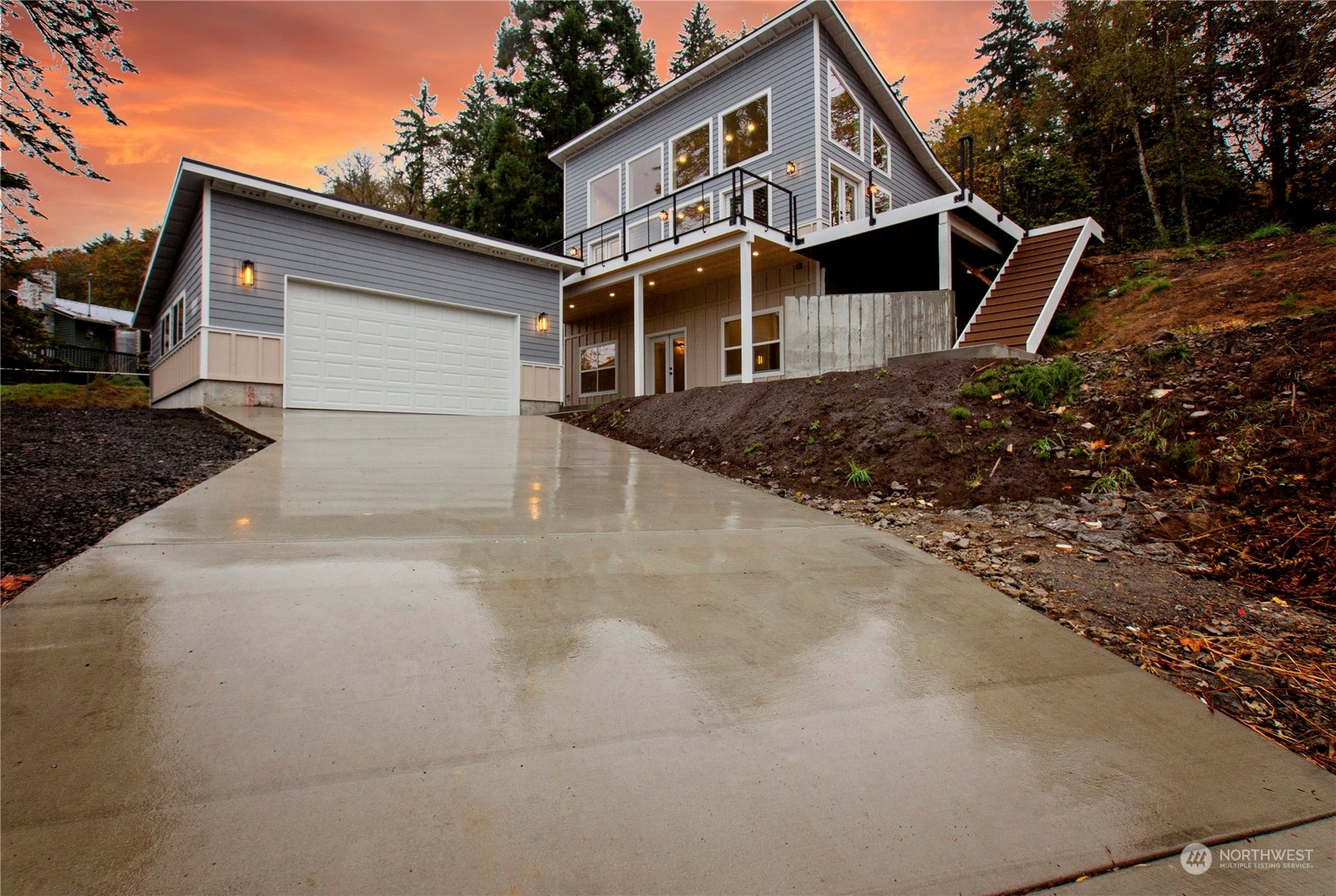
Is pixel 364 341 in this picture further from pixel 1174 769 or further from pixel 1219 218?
pixel 1219 218

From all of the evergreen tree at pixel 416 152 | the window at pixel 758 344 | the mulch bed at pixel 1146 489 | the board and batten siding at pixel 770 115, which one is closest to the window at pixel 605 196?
the board and batten siding at pixel 770 115

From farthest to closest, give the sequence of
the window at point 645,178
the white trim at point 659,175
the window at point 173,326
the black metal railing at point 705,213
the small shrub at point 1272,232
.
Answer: the window at point 645,178 < the white trim at point 659,175 < the black metal railing at point 705,213 < the window at point 173,326 < the small shrub at point 1272,232

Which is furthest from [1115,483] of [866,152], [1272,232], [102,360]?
[102,360]

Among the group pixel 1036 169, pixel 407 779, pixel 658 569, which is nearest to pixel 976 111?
pixel 1036 169

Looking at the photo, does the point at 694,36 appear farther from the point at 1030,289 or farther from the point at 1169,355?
the point at 1169,355

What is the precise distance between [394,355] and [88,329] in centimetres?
3276

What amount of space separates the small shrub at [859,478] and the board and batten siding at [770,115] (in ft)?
26.2

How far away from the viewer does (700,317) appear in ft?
44.3

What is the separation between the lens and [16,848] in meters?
1.22

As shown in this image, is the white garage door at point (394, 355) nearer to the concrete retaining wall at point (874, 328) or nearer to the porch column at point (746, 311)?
the porch column at point (746, 311)

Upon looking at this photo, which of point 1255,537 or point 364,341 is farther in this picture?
point 364,341

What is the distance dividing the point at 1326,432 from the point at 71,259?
203ft

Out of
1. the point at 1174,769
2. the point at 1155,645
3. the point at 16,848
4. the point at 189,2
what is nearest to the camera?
the point at 16,848

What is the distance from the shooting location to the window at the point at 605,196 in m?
15.1
